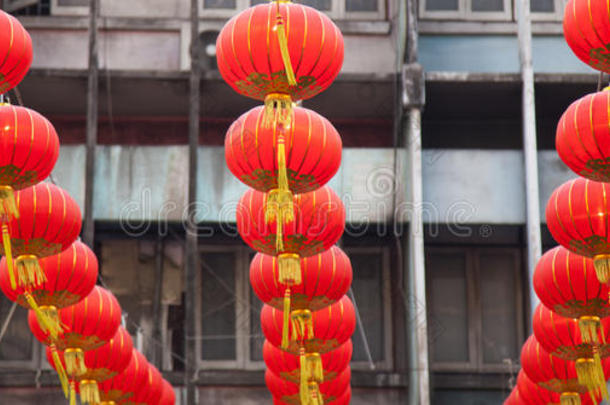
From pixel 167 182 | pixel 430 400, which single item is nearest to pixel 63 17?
pixel 167 182

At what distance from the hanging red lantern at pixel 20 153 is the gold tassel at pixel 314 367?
340 cm

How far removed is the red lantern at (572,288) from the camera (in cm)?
1179

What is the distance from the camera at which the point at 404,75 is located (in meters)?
18.1

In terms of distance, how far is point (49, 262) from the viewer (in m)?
12.2

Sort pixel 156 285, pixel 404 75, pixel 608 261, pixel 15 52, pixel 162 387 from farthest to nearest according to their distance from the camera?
1. pixel 156 285
2. pixel 404 75
3. pixel 162 387
4. pixel 608 261
5. pixel 15 52

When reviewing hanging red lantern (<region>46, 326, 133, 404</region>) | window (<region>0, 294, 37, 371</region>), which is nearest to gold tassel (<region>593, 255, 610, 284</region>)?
hanging red lantern (<region>46, 326, 133, 404</region>)

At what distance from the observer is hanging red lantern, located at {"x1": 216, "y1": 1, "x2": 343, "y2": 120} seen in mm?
10312

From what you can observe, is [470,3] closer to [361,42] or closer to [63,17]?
[361,42]

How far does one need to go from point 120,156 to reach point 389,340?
Result: 4.98 metres

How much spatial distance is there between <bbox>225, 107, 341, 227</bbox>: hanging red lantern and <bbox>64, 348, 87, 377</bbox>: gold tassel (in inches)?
122

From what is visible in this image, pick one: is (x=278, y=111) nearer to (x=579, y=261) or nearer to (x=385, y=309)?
(x=579, y=261)

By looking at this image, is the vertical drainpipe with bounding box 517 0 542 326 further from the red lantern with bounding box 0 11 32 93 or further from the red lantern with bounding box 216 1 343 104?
the red lantern with bounding box 0 11 32 93

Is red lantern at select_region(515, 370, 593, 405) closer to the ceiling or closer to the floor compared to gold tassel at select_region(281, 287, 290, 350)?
closer to the floor

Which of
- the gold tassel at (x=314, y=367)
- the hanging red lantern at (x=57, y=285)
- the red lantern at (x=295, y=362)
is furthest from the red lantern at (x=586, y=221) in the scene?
the hanging red lantern at (x=57, y=285)
